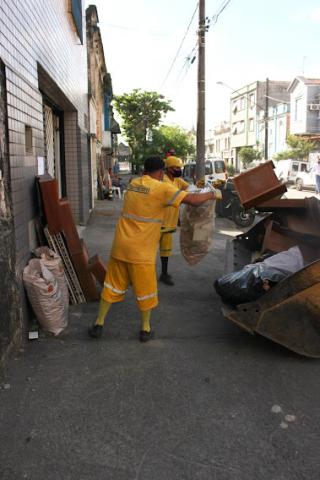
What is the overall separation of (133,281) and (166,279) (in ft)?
7.01

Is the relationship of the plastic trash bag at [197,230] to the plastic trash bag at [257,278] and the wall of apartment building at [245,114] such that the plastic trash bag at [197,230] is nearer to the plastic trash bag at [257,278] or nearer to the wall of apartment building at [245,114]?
the plastic trash bag at [257,278]

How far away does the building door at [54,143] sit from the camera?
8.30 metres

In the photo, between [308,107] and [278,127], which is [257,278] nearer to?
[308,107]

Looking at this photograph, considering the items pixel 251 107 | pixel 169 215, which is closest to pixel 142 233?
pixel 169 215

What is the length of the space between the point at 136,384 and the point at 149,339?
2.89ft

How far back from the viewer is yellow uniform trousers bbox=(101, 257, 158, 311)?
4078mm

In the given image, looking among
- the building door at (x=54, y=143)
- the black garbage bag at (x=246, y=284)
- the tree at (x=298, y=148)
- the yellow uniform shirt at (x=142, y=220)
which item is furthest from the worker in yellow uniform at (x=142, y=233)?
the tree at (x=298, y=148)

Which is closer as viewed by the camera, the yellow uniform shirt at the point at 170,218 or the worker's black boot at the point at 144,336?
the worker's black boot at the point at 144,336

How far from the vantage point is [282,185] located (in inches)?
217

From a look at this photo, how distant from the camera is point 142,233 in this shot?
159 inches

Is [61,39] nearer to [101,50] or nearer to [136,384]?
[136,384]

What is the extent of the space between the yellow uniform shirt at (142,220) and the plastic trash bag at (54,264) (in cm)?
74

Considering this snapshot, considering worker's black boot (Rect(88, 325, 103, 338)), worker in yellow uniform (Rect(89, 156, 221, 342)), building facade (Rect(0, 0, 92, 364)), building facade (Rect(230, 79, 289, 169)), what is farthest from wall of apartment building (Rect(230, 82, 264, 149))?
worker's black boot (Rect(88, 325, 103, 338))

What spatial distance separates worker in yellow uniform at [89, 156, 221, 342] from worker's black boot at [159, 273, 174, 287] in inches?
76.8
